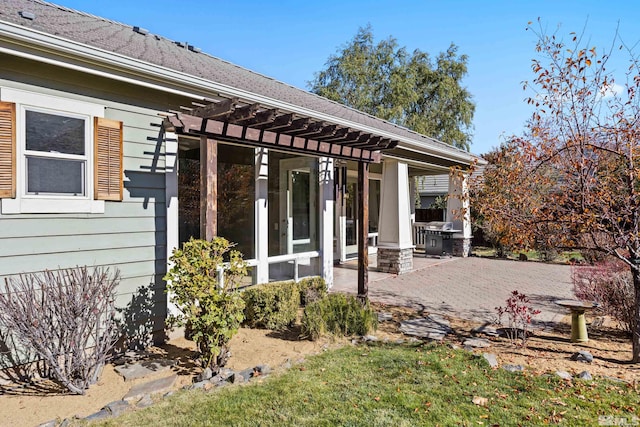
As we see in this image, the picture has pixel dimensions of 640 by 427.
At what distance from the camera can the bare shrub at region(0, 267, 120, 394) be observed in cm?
333

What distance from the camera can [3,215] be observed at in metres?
3.62

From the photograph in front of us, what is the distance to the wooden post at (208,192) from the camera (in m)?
4.41

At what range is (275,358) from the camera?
173 inches

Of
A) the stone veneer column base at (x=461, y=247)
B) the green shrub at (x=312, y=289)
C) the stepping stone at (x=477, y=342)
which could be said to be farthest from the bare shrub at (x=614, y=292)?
the stone veneer column base at (x=461, y=247)

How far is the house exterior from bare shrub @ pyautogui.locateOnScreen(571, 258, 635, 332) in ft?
11.5

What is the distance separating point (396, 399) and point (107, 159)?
397cm

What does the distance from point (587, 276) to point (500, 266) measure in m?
5.19

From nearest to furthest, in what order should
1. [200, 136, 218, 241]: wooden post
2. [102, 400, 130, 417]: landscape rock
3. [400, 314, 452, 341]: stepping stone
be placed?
1. [102, 400, 130, 417]: landscape rock
2. [200, 136, 218, 241]: wooden post
3. [400, 314, 452, 341]: stepping stone

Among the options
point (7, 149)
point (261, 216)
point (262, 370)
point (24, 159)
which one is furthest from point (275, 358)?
point (7, 149)

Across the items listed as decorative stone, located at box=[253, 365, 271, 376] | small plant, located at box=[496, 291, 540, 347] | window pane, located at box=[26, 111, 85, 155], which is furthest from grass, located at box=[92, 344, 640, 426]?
window pane, located at box=[26, 111, 85, 155]

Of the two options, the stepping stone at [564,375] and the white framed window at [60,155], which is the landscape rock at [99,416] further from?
the stepping stone at [564,375]

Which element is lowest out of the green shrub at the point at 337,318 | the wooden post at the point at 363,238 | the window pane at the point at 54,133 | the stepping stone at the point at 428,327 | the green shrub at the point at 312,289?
the stepping stone at the point at 428,327

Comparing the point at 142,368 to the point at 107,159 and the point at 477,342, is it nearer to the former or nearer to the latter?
the point at 107,159

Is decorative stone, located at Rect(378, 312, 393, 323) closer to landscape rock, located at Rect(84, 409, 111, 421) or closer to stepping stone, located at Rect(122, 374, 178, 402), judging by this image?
stepping stone, located at Rect(122, 374, 178, 402)
